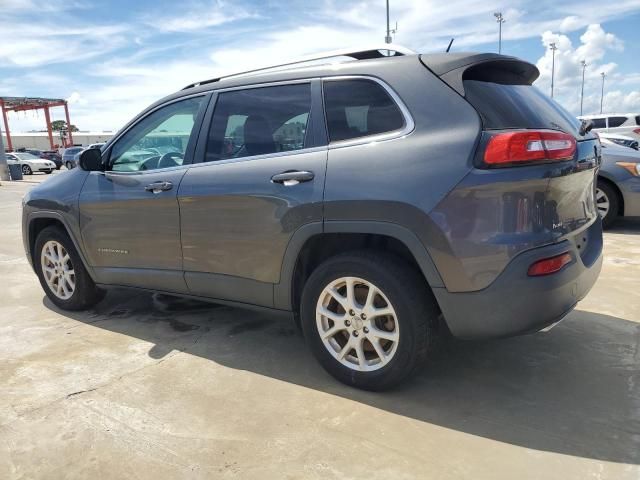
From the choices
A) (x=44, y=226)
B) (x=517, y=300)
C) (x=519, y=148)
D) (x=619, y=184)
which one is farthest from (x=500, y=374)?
(x=619, y=184)

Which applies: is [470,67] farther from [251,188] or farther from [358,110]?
[251,188]

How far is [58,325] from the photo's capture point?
4.22m

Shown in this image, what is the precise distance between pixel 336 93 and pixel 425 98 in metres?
0.56

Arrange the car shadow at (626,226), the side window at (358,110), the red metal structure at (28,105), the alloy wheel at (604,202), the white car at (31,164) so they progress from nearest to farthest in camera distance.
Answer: the side window at (358,110), the alloy wheel at (604,202), the car shadow at (626,226), the white car at (31,164), the red metal structure at (28,105)

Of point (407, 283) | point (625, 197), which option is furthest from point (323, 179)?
point (625, 197)

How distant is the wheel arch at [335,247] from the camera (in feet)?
8.48

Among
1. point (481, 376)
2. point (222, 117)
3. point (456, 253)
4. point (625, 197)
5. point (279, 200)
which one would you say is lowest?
point (481, 376)

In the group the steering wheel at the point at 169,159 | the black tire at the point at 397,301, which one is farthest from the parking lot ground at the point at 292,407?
the steering wheel at the point at 169,159

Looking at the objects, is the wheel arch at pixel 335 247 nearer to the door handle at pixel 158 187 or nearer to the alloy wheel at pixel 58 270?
the door handle at pixel 158 187

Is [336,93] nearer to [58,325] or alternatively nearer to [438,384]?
[438,384]

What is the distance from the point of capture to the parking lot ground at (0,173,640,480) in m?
2.32

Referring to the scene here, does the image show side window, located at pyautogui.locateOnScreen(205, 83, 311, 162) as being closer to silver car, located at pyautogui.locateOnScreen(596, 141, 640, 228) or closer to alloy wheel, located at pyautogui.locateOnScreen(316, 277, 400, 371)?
alloy wheel, located at pyautogui.locateOnScreen(316, 277, 400, 371)

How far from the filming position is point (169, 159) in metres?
3.73

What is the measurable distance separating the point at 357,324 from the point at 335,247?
1.56ft
